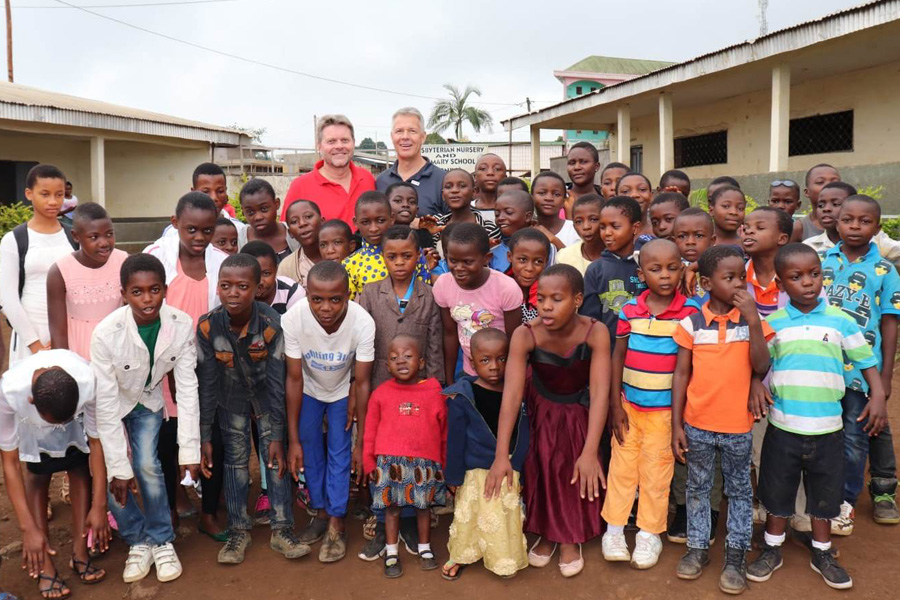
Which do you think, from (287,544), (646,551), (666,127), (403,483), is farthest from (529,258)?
(666,127)

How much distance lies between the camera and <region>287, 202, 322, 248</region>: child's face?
3.73m

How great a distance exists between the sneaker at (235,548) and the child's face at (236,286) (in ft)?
3.72

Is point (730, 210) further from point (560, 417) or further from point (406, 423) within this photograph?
point (406, 423)

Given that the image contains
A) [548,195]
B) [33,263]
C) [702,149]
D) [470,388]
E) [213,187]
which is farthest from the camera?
[702,149]

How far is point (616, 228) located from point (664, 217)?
624 mm

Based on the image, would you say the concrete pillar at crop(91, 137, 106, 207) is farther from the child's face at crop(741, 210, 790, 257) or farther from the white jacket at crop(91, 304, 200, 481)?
the child's face at crop(741, 210, 790, 257)

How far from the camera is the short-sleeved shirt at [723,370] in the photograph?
9.15 feet

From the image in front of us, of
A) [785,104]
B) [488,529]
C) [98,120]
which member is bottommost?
[488,529]

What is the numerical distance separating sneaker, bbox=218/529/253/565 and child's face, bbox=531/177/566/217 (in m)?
2.41

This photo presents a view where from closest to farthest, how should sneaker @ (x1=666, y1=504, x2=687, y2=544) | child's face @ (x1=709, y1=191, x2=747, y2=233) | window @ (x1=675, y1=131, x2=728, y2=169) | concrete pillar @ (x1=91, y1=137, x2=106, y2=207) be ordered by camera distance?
sneaker @ (x1=666, y1=504, x2=687, y2=544), child's face @ (x1=709, y1=191, x2=747, y2=233), window @ (x1=675, y1=131, x2=728, y2=169), concrete pillar @ (x1=91, y1=137, x2=106, y2=207)

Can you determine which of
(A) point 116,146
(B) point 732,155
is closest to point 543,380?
(B) point 732,155

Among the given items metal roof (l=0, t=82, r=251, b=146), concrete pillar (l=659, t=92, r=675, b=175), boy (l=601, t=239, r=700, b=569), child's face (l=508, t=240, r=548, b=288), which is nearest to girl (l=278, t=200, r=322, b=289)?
child's face (l=508, t=240, r=548, b=288)

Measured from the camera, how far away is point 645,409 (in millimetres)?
2959

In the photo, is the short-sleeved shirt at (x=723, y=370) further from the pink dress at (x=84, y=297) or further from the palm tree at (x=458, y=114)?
the palm tree at (x=458, y=114)
